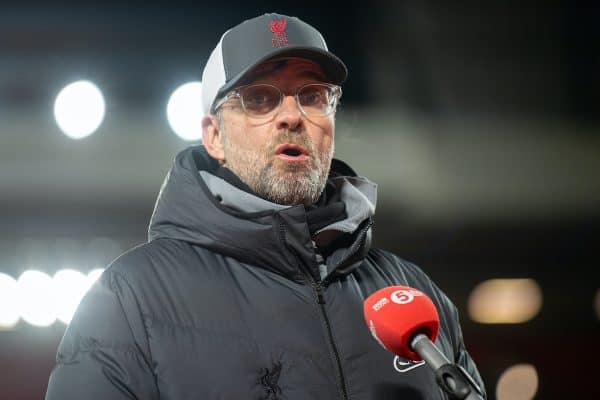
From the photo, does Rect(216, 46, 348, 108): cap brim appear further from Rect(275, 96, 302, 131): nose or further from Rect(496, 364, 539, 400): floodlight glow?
Rect(496, 364, 539, 400): floodlight glow

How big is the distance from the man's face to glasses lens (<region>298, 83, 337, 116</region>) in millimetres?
12

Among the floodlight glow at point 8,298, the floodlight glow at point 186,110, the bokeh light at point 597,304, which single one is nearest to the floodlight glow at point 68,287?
the floodlight glow at point 8,298

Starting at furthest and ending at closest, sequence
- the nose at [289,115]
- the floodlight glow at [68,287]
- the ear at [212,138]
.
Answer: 1. the floodlight glow at [68,287]
2. the ear at [212,138]
3. the nose at [289,115]

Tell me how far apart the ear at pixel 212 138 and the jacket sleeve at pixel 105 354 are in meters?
0.43

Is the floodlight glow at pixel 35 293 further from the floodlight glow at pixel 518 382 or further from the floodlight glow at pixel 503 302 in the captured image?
the floodlight glow at pixel 518 382

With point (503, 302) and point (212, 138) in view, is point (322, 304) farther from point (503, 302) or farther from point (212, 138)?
point (503, 302)

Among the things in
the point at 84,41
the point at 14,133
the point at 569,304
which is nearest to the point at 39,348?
the point at 14,133

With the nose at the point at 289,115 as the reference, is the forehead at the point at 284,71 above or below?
above

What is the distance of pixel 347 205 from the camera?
1651 millimetres

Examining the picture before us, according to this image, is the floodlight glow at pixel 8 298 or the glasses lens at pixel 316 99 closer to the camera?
the glasses lens at pixel 316 99

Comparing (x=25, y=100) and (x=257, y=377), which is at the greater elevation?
(x=25, y=100)

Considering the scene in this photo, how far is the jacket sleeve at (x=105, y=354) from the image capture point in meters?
1.26

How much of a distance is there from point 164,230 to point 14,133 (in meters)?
3.25

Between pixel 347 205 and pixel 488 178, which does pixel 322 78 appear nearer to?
pixel 347 205
